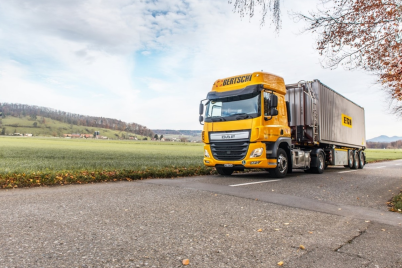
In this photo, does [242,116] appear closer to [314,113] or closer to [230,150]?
[230,150]

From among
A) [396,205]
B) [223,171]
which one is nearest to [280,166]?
[223,171]

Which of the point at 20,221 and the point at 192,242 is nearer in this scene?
the point at 192,242

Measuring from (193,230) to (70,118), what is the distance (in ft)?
624

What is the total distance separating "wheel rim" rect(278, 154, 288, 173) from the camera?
1049cm

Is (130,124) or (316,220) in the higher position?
(130,124)

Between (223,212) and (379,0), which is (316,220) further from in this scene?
(379,0)

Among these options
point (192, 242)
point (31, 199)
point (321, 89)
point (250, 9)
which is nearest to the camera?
point (192, 242)

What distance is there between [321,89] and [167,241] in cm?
1217

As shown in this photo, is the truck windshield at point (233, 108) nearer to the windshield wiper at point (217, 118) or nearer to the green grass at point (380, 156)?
the windshield wiper at point (217, 118)

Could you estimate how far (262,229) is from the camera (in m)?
4.02

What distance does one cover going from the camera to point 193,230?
3.87 m

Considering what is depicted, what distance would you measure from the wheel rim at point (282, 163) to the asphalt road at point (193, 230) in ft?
13.0

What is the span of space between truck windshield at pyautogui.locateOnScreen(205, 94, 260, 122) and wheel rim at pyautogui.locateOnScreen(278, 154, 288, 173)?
2073mm

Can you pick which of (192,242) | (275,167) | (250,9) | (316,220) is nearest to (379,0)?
(250,9)
